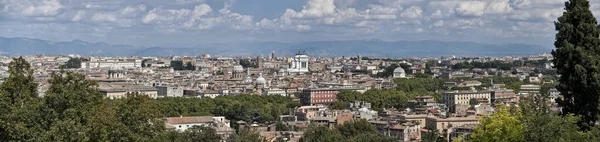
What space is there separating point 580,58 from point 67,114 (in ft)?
25.5

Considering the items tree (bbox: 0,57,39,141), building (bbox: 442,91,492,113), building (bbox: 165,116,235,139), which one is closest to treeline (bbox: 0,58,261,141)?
tree (bbox: 0,57,39,141)

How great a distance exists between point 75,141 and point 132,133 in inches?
45.6

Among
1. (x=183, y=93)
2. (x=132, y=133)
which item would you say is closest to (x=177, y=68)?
(x=183, y=93)

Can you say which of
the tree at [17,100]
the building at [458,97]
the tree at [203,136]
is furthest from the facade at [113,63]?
the tree at [17,100]

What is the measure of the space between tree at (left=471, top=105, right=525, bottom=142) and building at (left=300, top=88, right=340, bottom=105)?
5259 centimetres

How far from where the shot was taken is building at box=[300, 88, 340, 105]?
66438 mm

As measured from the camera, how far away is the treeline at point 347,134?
105 ft

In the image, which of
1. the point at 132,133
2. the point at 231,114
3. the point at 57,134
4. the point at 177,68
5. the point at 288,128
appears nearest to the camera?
the point at 57,134

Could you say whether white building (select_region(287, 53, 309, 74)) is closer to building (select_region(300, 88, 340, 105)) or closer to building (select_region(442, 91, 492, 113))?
building (select_region(300, 88, 340, 105))

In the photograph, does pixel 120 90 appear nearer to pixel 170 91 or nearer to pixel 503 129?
pixel 170 91

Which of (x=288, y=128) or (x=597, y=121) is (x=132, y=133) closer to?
(x=597, y=121)

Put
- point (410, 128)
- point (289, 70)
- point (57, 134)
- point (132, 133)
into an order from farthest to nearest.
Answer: point (289, 70)
point (410, 128)
point (132, 133)
point (57, 134)

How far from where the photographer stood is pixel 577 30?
47.1 feet

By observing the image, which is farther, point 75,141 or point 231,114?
point 231,114
